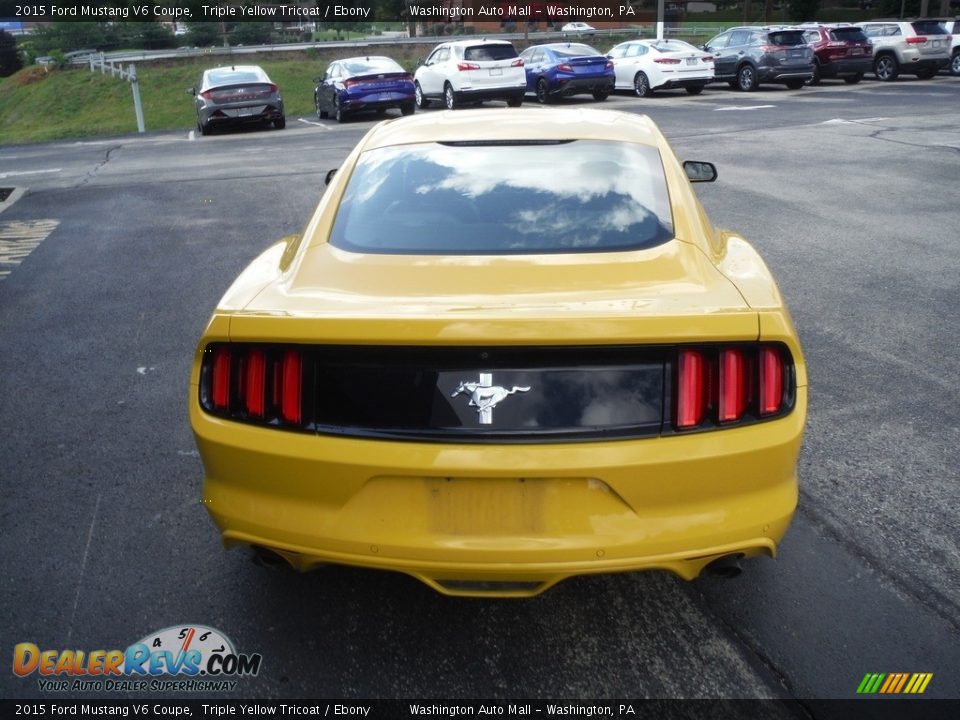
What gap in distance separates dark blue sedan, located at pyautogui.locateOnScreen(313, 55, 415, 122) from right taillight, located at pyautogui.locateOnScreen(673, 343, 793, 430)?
2124 cm

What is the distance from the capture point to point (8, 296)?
7.84m

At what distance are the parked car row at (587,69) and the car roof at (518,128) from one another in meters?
18.3

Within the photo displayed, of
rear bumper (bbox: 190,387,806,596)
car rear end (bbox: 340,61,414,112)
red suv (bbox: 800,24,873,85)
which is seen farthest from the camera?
red suv (bbox: 800,24,873,85)

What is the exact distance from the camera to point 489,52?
957 inches

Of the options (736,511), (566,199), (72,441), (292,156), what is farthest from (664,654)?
(292,156)

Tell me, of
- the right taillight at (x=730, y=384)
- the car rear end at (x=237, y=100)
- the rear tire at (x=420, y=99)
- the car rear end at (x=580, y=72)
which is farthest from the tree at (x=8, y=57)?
the right taillight at (x=730, y=384)

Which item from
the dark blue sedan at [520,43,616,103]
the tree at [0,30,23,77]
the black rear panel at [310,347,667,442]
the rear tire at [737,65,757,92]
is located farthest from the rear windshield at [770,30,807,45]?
the tree at [0,30,23,77]

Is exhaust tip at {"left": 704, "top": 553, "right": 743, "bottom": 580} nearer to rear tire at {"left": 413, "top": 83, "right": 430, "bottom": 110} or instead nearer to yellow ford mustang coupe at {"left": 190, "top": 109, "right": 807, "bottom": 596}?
yellow ford mustang coupe at {"left": 190, "top": 109, "right": 807, "bottom": 596}

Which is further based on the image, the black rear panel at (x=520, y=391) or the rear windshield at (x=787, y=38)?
the rear windshield at (x=787, y=38)

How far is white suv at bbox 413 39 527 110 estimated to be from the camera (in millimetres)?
24047

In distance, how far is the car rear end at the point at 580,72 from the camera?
2544 cm

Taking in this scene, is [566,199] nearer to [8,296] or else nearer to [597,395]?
[597,395]

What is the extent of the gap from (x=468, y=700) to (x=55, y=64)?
166 ft

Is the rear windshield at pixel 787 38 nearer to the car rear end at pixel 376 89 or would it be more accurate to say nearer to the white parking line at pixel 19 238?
the car rear end at pixel 376 89
